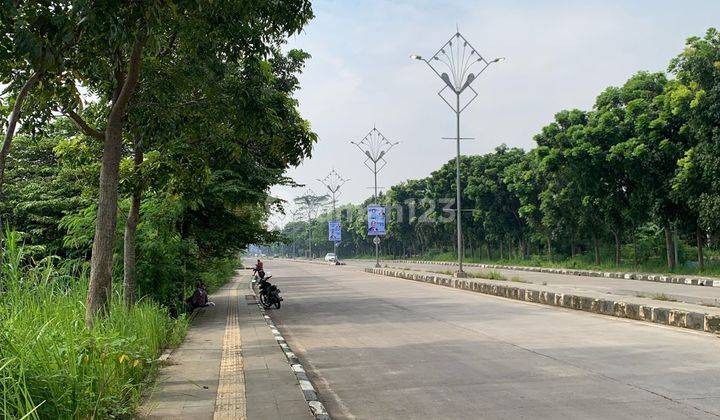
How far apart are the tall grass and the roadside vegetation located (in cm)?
2

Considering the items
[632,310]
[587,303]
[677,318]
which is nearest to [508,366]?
[677,318]

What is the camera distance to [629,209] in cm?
3038

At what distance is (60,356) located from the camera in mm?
5055

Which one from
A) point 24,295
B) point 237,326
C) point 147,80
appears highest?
point 147,80

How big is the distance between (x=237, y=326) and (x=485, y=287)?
1145cm

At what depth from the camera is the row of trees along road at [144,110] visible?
16.9 feet

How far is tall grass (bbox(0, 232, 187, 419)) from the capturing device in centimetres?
453

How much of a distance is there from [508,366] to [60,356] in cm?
542

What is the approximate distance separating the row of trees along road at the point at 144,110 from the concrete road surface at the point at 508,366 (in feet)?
11.2

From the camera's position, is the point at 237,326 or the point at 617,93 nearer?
the point at 237,326

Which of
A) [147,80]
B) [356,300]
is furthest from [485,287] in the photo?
[147,80]

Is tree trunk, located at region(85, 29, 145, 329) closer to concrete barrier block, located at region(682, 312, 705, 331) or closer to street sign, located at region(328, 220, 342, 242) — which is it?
concrete barrier block, located at region(682, 312, 705, 331)

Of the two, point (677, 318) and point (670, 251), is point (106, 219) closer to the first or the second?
point (677, 318)

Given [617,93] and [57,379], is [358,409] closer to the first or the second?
[57,379]
